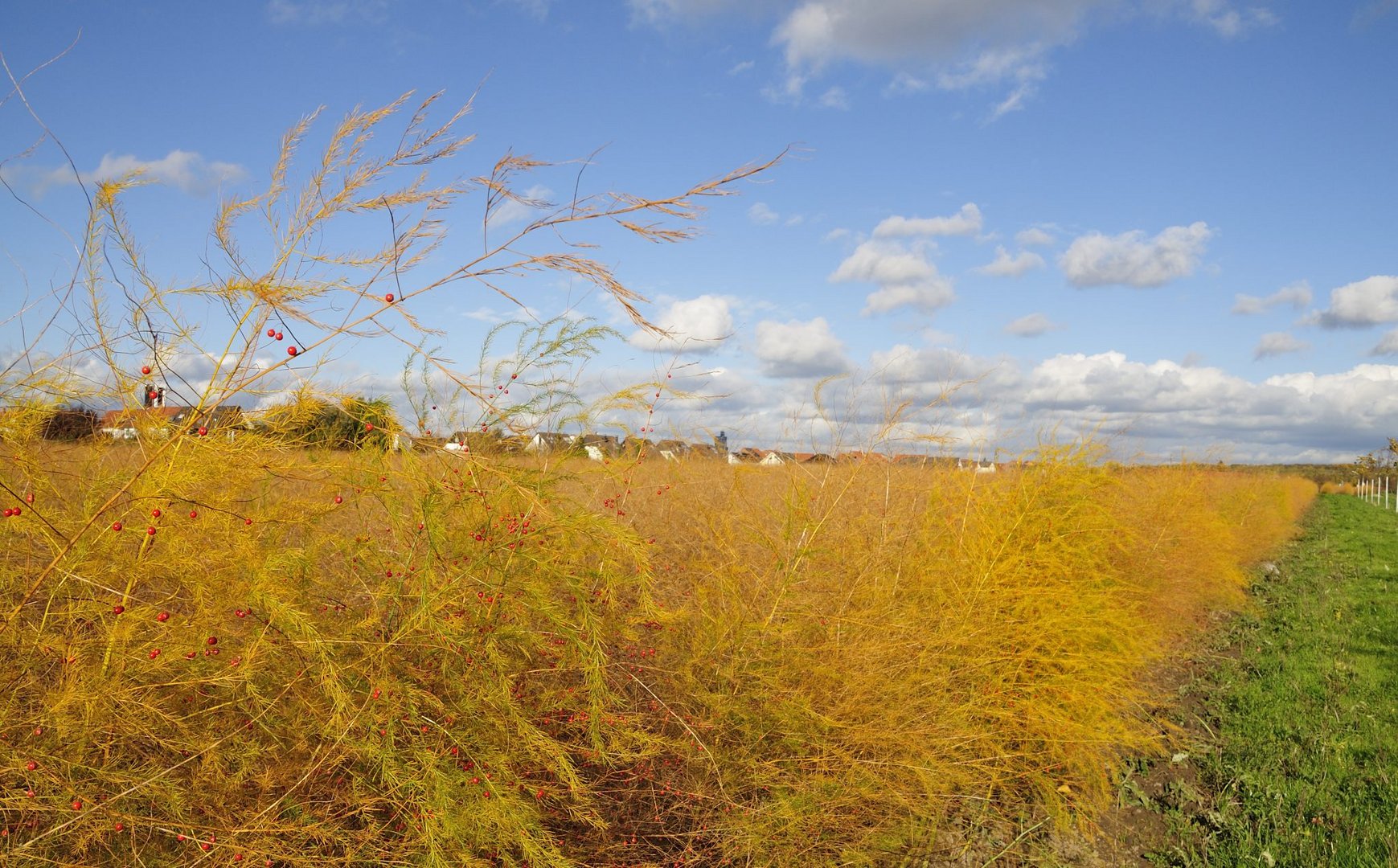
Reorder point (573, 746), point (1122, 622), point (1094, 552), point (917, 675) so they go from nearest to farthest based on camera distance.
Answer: point (573, 746) → point (917, 675) → point (1122, 622) → point (1094, 552)

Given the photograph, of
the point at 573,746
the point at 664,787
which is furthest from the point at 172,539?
the point at 664,787

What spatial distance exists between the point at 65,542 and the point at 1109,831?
4.55m

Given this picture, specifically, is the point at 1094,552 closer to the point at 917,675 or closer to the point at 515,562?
the point at 917,675

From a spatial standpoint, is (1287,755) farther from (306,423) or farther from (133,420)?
(133,420)

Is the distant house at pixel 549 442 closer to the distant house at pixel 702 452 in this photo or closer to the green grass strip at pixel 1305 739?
the distant house at pixel 702 452

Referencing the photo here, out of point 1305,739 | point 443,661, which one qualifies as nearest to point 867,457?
point 443,661

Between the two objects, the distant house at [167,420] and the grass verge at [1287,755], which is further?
the grass verge at [1287,755]

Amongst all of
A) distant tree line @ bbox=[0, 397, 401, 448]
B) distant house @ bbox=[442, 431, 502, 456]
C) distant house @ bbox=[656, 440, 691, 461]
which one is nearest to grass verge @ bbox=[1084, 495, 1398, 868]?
distant house @ bbox=[656, 440, 691, 461]

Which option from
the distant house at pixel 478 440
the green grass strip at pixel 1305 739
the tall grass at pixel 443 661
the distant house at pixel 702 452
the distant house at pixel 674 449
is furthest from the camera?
the distant house at pixel 702 452

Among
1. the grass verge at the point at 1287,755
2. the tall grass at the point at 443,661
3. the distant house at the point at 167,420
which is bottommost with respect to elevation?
the grass verge at the point at 1287,755

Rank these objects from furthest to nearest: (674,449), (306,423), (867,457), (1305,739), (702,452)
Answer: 1. (702,452)
2. (674,449)
3. (1305,739)
4. (867,457)
5. (306,423)

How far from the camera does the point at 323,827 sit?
2.18 meters

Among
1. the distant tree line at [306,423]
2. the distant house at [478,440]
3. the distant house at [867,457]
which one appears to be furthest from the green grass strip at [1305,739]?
the distant tree line at [306,423]

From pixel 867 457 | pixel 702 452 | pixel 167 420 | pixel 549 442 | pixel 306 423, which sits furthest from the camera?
pixel 702 452
